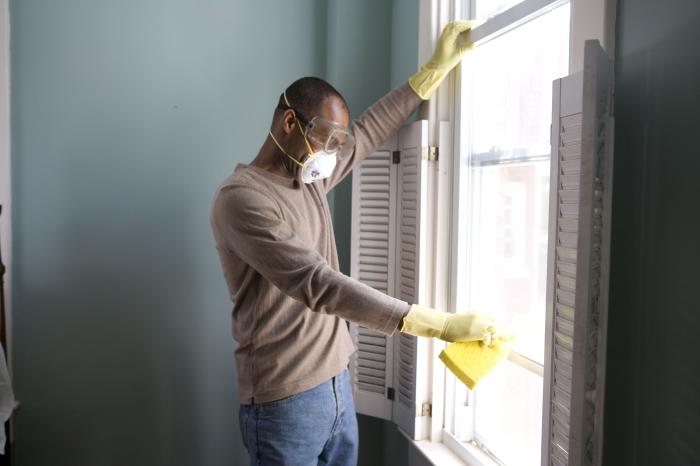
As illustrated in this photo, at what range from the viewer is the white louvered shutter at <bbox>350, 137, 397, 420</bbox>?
1804mm

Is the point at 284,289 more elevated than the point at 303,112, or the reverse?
the point at 303,112

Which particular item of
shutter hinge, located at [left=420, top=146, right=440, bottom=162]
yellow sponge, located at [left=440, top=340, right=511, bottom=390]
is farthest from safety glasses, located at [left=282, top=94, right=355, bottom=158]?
yellow sponge, located at [left=440, top=340, right=511, bottom=390]

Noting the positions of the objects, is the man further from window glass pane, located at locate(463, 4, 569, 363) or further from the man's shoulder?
window glass pane, located at locate(463, 4, 569, 363)

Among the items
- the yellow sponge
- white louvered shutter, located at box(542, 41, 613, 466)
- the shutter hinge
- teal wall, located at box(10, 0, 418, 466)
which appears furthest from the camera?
teal wall, located at box(10, 0, 418, 466)

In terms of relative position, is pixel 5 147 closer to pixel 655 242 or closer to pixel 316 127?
pixel 316 127

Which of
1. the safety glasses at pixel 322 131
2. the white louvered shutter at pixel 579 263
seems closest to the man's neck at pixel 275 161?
the safety glasses at pixel 322 131

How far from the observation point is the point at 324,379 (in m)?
1.48

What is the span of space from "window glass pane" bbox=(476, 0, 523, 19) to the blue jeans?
1.15 m

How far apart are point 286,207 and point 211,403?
0.96 m

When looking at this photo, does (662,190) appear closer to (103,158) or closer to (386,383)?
(386,383)

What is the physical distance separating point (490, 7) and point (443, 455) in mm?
1367

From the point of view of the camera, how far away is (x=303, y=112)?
4.77 ft

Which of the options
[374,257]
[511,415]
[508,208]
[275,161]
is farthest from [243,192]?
[511,415]

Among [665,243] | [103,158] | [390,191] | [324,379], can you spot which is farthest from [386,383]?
[103,158]
